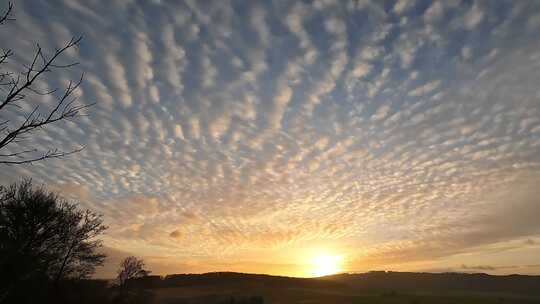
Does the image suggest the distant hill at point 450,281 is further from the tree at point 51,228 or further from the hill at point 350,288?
the tree at point 51,228

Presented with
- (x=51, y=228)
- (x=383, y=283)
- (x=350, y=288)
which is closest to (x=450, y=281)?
(x=383, y=283)

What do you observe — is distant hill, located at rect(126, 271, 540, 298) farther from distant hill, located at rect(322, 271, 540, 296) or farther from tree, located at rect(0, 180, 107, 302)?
tree, located at rect(0, 180, 107, 302)

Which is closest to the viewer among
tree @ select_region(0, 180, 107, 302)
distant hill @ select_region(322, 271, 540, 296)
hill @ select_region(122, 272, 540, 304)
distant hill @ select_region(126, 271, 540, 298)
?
tree @ select_region(0, 180, 107, 302)

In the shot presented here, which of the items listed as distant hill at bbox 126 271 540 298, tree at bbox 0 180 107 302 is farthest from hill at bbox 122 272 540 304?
tree at bbox 0 180 107 302

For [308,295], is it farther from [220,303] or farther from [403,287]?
[403,287]

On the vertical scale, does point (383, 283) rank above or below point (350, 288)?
above

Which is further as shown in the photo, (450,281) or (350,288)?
(450,281)

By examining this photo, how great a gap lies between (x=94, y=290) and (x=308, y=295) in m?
61.8

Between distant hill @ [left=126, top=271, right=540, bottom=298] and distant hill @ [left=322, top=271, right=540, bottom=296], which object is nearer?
distant hill @ [left=126, top=271, right=540, bottom=298]

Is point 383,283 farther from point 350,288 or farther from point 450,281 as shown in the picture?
point 350,288

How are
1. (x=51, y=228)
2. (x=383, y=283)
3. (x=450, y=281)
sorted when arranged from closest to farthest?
(x=51, y=228)
(x=383, y=283)
(x=450, y=281)

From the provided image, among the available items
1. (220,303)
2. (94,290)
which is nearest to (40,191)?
(94,290)

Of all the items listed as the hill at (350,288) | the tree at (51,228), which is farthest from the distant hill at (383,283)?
the tree at (51,228)

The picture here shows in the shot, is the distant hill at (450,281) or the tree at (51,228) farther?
the distant hill at (450,281)
